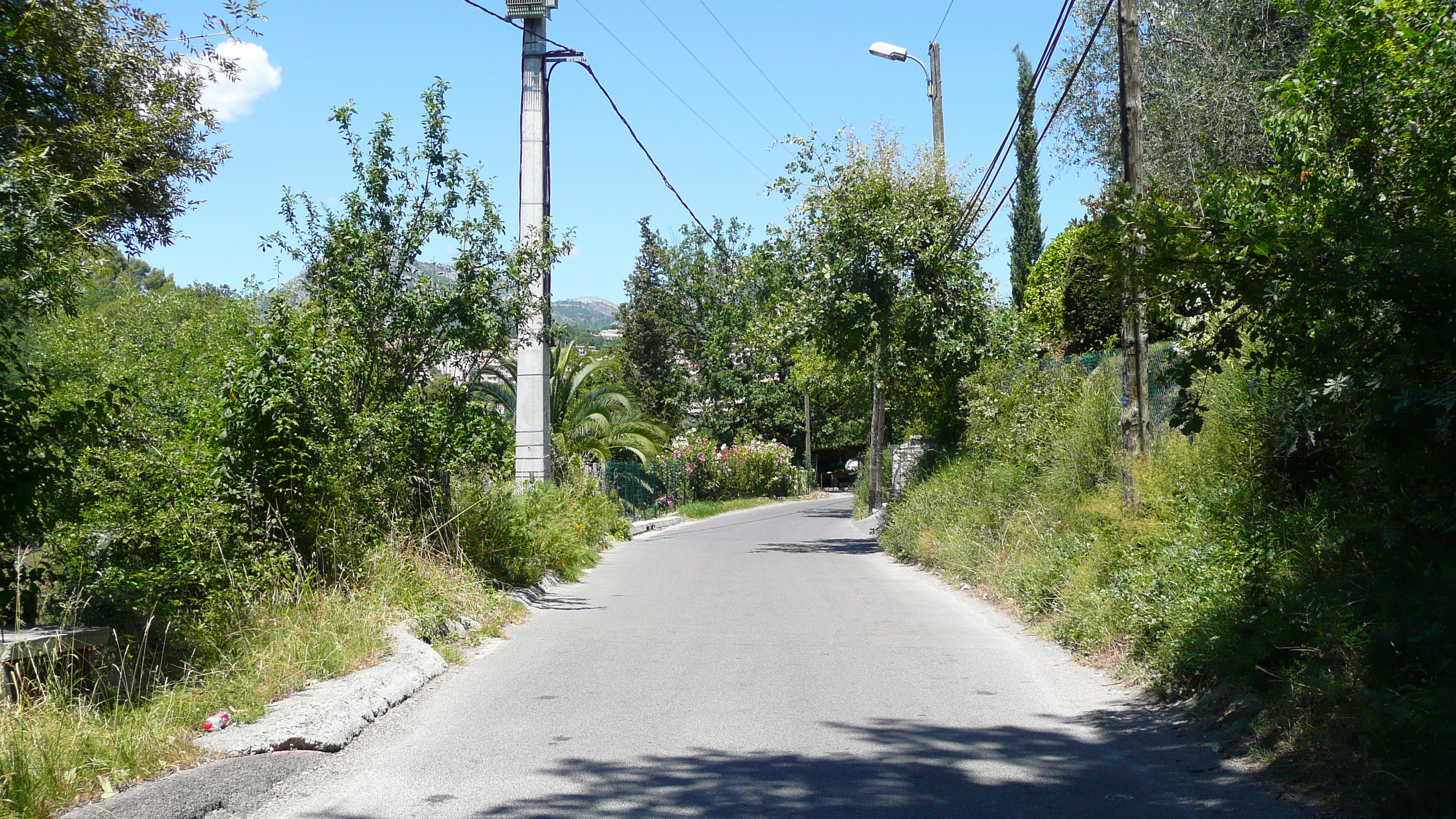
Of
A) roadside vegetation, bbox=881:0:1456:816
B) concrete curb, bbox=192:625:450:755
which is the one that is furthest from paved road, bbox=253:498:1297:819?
roadside vegetation, bbox=881:0:1456:816

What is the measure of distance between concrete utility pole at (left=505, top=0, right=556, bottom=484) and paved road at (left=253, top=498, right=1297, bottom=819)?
5406 millimetres

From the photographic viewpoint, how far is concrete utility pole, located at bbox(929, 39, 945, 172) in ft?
76.7

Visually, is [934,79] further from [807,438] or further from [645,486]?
[807,438]

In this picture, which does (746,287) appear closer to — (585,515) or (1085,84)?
(585,515)

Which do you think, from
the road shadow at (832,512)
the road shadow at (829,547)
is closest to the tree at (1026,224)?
the road shadow at (832,512)

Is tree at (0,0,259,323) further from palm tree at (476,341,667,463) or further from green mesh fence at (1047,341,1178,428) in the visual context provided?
palm tree at (476,341,667,463)

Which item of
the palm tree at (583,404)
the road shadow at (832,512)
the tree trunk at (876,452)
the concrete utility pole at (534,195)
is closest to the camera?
the concrete utility pole at (534,195)

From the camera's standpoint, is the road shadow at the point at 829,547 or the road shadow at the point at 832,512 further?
the road shadow at the point at 832,512

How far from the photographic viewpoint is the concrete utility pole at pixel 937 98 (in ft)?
76.7

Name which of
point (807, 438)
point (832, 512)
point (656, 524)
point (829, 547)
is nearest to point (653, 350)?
point (807, 438)

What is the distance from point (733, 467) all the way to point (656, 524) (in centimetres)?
1528

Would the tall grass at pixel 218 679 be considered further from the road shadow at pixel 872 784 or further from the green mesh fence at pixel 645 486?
the green mesh fence at pixel 645 486

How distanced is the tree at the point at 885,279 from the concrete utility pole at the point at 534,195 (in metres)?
5.74

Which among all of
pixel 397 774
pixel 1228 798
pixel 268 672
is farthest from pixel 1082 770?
pixel 268 672
